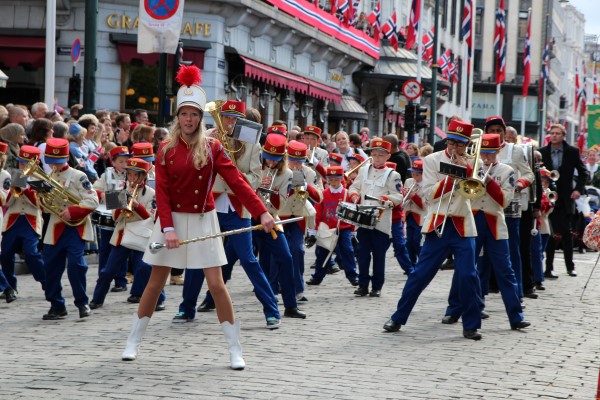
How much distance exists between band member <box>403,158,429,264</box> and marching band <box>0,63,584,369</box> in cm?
201

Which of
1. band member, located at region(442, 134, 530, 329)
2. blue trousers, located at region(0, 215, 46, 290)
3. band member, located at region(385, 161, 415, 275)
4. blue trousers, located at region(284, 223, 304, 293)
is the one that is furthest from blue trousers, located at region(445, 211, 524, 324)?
blue trousers, located at region(0, 215, 46, 290)

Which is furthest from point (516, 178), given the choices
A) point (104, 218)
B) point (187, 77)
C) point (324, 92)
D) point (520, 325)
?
point (324, 92)

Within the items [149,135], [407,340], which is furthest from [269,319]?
[149,135]

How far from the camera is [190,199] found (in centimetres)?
848

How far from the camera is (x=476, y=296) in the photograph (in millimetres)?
10422

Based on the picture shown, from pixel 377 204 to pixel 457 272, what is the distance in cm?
277

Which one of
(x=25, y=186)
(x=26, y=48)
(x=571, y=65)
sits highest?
(x=571, y=65)

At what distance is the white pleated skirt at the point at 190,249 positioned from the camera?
851cm

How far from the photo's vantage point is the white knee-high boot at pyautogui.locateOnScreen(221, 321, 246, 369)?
8312 mm

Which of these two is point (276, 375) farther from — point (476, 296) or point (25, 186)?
point (25, 186)

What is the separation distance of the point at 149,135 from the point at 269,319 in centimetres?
543

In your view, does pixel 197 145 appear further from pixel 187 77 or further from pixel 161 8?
pixel 161 8

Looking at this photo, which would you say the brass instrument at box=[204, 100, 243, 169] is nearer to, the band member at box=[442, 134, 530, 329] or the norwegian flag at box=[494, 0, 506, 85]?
the band member at box=[442, 134, 530, 329]

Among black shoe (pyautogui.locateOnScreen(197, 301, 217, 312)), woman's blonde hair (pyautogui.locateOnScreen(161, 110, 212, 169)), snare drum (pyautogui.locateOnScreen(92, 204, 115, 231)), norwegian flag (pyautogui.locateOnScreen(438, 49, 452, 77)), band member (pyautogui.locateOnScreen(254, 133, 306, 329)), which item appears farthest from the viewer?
norwegian flag (pyautogui.locateOnScreen(438, 49, 452, 77))
